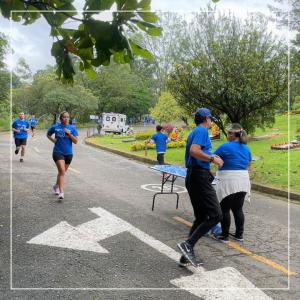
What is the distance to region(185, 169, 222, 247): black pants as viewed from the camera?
17.8ft

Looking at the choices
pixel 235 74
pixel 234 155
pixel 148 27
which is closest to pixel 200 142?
pixel 234 155

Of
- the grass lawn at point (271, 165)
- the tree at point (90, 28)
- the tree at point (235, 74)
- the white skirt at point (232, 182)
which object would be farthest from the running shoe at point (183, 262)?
the tree at point (235, 74)

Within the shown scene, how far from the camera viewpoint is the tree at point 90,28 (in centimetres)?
275

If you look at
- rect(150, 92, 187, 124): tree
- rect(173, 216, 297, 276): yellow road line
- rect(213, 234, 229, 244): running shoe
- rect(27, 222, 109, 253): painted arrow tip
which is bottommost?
rect(173, 216, 297, 276): yellow road line

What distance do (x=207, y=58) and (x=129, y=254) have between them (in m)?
9.00

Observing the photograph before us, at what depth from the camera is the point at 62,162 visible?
9.10m

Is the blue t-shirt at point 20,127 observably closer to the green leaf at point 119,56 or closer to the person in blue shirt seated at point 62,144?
the person in blue shirt seated at point 62,144

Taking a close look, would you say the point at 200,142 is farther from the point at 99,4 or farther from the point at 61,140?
the point at 61,140

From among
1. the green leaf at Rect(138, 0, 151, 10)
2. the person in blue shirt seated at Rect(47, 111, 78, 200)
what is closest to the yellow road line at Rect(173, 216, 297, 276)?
the green leaf at Rect(138, 0, 151, 10)

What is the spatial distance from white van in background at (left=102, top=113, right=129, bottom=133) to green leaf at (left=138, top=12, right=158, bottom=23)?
37.8 metres

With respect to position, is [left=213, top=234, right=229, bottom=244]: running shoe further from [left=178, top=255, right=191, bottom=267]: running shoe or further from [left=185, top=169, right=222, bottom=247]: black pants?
[left=178, top=255, right=191, bottom=267]: running shoe

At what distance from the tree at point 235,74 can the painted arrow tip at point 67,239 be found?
7.59m

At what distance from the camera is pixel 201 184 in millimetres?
5441

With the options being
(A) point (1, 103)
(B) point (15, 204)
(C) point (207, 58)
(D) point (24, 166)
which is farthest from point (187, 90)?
(A) point (1, 103)
